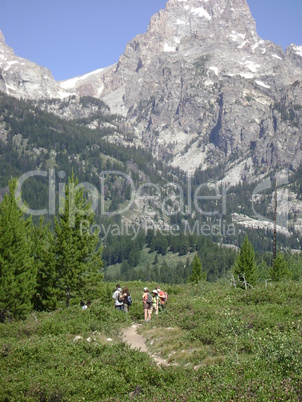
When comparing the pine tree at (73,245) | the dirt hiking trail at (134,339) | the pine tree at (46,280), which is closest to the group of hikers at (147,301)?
the dirt hiking trail at (134,339)

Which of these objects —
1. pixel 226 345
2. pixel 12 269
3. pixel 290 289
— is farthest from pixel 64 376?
pixel 290 289

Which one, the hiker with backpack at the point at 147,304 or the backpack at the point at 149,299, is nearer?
the hiker with backpack at the point at 147,304

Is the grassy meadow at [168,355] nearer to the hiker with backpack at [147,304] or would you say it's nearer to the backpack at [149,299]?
the hiker with backpack at [147,304]

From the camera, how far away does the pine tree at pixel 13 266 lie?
29.6 m

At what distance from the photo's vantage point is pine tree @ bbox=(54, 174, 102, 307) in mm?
34469

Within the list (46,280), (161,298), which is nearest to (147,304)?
(161,298)

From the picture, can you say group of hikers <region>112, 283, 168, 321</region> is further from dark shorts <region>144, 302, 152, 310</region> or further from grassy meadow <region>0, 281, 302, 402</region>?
grassy meadow <region>0, 281, 302, 402</region>

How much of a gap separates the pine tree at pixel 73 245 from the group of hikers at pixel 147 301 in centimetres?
538

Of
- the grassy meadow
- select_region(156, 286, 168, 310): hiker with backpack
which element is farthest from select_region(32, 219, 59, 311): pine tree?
select_region(156, 286, 168, 310): hiker with backpack

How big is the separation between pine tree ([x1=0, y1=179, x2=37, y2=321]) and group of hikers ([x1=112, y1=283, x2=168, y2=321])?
637cm

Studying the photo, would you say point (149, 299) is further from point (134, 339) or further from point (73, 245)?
point (73, 245)

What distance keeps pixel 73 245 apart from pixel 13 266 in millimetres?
5566

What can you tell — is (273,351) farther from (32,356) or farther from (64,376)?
(32,356)

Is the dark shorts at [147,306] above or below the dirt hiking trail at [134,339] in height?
above
